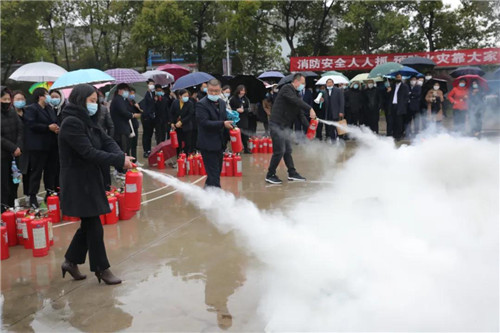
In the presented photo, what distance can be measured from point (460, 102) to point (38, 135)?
444 inches

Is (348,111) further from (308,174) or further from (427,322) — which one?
(427,322)

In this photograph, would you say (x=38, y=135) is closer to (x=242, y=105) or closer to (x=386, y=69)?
(x=242, y=105)

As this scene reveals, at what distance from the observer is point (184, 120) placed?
11633 mm

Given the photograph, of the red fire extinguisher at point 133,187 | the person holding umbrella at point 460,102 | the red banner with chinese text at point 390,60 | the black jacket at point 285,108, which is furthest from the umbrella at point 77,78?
the red banner with chinese text at point 390,60

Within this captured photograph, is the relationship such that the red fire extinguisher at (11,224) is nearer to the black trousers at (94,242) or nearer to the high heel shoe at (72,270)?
the high heel shoe at (72,270)

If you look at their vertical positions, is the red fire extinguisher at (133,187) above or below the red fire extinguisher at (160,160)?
above

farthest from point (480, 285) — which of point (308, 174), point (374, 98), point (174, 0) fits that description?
point (174, 0)

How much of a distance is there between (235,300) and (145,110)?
31.5 ft

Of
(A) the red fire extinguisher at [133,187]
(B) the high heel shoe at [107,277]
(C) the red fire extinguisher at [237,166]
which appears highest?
(A) the red fire extinguisher at [133,187]

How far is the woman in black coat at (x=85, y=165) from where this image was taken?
4312mm

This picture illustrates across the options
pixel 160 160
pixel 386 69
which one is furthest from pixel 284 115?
pixel 386 69

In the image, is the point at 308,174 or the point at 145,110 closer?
the point at 308,174

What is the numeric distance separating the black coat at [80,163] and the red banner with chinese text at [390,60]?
63.2 feet

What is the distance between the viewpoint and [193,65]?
38344mm
